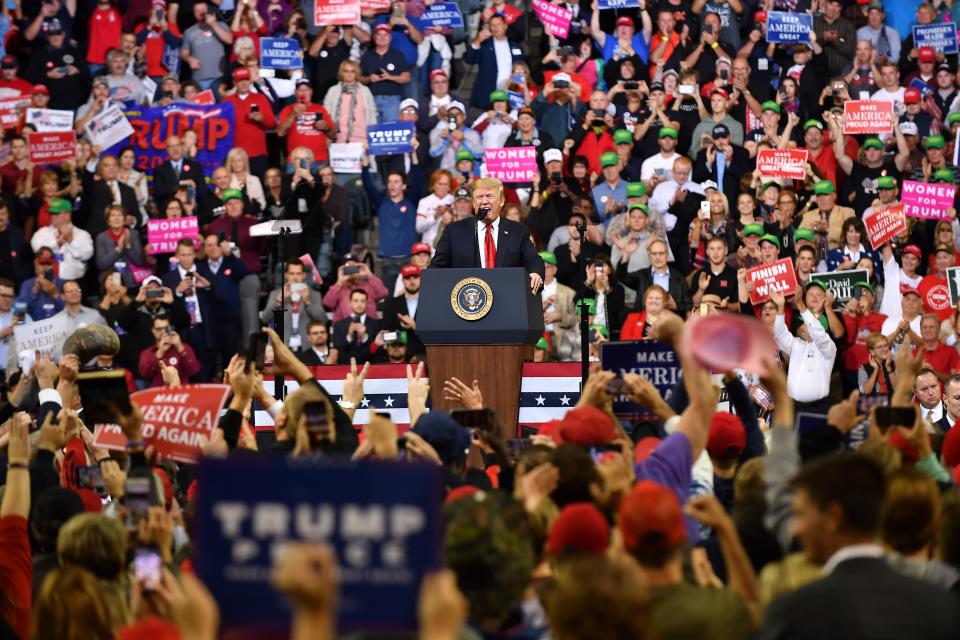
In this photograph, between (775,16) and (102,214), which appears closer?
(102,214)

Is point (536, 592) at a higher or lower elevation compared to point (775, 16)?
lower

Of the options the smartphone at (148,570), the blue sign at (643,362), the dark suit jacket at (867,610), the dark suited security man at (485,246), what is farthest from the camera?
the dark suited security man at (485,246)

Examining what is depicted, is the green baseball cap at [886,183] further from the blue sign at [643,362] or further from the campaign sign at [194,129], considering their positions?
the blue sign at [643,362]

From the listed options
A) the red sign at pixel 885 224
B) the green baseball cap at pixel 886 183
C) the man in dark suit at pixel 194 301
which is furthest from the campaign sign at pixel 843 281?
the man in dark suit at pixel 194 301

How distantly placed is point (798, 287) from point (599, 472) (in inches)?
352

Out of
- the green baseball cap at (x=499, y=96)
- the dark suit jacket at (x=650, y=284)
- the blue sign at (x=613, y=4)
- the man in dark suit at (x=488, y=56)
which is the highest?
the blue sign at (x=613, y=4)

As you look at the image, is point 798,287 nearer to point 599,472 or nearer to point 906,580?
point 599,472

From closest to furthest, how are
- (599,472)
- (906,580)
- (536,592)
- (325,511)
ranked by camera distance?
1. (325,511)
2. (906,580)
3. (536,592)
4. (599,472)

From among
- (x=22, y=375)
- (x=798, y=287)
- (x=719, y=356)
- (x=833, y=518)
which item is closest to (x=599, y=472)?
(x=719, y=356)

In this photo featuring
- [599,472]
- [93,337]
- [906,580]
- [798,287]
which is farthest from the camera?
[798,287]

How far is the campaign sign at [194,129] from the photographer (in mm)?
16828

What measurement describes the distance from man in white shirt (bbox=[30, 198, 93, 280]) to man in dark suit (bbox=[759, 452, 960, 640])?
12509 mm

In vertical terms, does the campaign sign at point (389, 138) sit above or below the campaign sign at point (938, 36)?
below

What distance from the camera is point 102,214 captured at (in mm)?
15812
